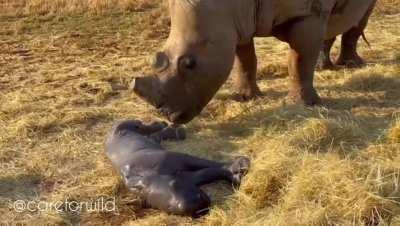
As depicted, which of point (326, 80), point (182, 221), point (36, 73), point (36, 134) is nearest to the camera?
point (182, 221)

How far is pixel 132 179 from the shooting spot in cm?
433

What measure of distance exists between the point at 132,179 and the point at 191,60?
1.01 meters

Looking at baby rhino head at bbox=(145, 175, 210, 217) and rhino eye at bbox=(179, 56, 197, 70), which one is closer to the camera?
baby rhino head at bbox=(145, 175, 210, 217)

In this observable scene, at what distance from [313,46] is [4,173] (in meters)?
2.68

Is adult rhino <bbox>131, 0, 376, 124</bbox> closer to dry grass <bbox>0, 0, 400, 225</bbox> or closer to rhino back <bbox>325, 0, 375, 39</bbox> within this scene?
dry grass <bbox>0, 0, 400, 225</bbox>

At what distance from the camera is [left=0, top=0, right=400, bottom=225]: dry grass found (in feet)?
Result: 12.3

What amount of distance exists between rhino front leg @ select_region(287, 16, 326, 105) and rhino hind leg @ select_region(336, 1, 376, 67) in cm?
148

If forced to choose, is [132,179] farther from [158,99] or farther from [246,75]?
[246,75]

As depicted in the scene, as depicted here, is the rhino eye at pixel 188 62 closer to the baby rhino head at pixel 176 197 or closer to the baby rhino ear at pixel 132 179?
the baby rhino ear at pixel 132 179

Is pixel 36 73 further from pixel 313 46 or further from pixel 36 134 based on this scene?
pixel 313 46

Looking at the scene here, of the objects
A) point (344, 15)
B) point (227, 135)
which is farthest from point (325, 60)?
point (227, 135)

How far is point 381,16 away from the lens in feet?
32.1

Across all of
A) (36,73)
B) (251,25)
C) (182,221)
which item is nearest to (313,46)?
(251,25)

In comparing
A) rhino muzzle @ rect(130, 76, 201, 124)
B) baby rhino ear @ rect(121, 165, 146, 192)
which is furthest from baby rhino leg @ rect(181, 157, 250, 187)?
rhino muzzle @ rect(130, 76, 201, 124)
